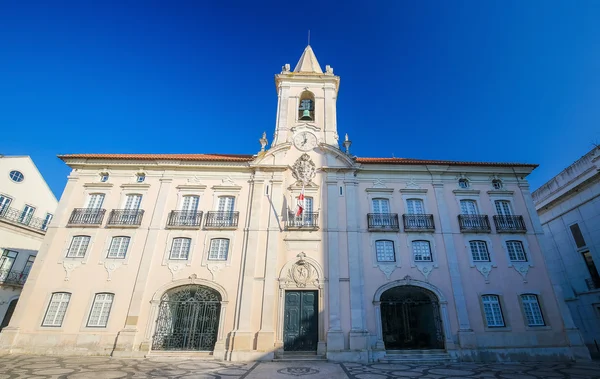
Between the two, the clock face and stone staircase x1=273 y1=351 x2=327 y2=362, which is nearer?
stone staircase x1=273 y1=351 x2=327 y2=362

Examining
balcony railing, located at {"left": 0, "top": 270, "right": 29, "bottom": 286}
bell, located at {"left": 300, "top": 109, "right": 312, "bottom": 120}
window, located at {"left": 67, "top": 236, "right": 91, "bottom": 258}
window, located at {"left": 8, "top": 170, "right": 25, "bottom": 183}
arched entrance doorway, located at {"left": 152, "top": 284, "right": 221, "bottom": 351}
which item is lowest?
arched entrance doorway, located at {"left": 152, "top": 284, "right": 221, "bottom": 351}

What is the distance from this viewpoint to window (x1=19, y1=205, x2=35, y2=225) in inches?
863

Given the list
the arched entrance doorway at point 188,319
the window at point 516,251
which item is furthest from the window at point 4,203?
the window at point 516,251

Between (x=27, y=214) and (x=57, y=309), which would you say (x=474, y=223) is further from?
(x=27, y=214)

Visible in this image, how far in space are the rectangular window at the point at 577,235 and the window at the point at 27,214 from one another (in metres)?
40.4

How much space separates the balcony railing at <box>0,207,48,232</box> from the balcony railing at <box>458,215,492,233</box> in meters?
30.5

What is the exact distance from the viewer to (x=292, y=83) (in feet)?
70.3

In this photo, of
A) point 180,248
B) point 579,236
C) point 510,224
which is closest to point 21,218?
point 180,248

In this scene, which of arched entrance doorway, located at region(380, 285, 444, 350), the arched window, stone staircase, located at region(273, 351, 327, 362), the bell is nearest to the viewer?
stone staircase, located at region(273, 351, 327, 362)

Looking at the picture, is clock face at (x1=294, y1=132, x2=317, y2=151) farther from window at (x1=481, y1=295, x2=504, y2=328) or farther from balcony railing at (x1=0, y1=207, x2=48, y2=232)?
balcony railing at (x1=0, y1=207, x2=48, y2=232)

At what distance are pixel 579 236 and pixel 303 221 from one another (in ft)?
64.1

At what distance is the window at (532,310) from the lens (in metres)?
14.5

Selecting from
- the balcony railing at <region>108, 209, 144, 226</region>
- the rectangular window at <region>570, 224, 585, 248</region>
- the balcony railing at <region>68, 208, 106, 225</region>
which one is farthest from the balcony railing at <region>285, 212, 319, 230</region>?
the rectangular window at <region>570, 224, 585, 248</region>

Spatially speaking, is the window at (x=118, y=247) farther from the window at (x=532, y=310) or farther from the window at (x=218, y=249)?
the window at (x=532, y=310)
